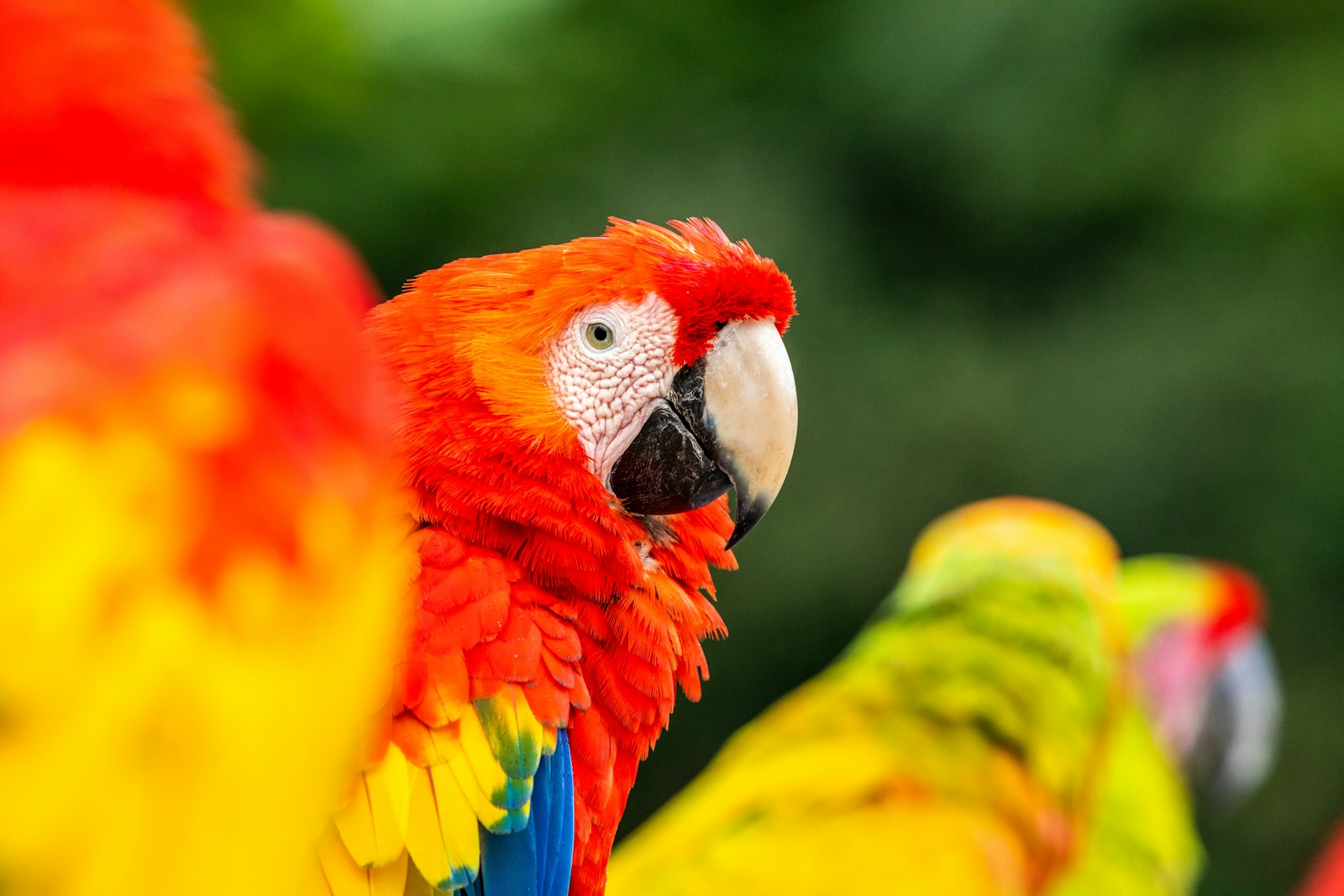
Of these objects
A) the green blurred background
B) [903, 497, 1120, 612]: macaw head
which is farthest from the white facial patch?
the green blurred background

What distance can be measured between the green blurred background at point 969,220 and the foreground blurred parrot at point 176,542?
89.0 inches

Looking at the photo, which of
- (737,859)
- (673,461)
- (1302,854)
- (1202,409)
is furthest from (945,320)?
(673,461)

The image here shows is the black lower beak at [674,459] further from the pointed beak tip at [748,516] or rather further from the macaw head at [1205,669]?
the macaw head at [1205,669]

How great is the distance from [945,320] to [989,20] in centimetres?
68

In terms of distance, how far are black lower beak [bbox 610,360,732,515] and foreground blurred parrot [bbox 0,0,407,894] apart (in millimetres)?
441

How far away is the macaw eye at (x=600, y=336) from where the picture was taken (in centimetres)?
92

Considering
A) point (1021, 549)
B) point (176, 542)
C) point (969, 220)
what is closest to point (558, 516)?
point (176, 542)

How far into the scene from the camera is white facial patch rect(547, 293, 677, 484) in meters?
0.91

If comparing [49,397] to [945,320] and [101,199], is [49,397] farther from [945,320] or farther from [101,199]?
[945,320]

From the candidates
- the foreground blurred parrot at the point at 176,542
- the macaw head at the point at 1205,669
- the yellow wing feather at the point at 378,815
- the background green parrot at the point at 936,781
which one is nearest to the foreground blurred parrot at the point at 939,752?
the background green parrot at the point at 936,781

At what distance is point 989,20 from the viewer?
2.72 metres

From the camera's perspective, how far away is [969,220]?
2908 millimetres

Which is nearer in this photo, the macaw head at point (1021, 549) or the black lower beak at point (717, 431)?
the black lower beak at point (717, 431)

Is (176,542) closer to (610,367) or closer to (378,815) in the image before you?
(378,815)
